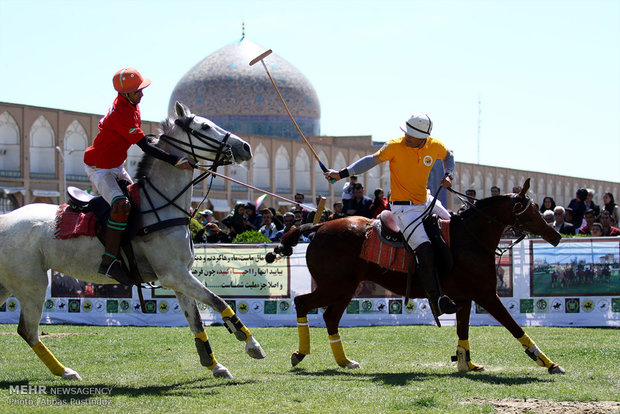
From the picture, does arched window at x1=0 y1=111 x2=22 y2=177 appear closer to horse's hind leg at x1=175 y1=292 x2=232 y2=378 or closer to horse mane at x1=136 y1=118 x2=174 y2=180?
horse mane at x1=136 y1=118 x2=174 y2=180

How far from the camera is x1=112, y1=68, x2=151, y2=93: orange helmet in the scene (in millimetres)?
8781

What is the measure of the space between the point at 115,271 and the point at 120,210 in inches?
24.5

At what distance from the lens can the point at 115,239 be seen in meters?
8.62

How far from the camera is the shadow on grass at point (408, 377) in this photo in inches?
333

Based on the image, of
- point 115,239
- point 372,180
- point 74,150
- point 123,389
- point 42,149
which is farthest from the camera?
point 372,180

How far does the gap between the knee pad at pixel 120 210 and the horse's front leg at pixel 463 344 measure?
3.71 metres

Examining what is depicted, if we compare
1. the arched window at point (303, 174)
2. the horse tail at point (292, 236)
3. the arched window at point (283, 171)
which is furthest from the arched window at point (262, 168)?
the horse tail at point (292, 236)

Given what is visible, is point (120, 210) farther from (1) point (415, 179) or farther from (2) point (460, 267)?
(2) point (460, 267)

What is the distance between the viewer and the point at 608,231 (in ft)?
55.2

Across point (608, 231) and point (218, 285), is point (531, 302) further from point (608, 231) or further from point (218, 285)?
point (218, 285)

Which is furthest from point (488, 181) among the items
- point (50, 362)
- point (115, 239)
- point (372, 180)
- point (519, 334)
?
point (115, 239)

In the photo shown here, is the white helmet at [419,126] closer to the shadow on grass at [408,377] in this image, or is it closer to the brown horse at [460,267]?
the brown horse at [460,267]


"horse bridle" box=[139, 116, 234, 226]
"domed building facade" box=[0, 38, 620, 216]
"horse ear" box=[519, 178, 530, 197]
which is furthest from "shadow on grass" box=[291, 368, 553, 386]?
"domed building facade" box=[0, 38, 620, 216]

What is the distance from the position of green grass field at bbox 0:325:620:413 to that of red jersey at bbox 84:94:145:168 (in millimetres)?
2259
